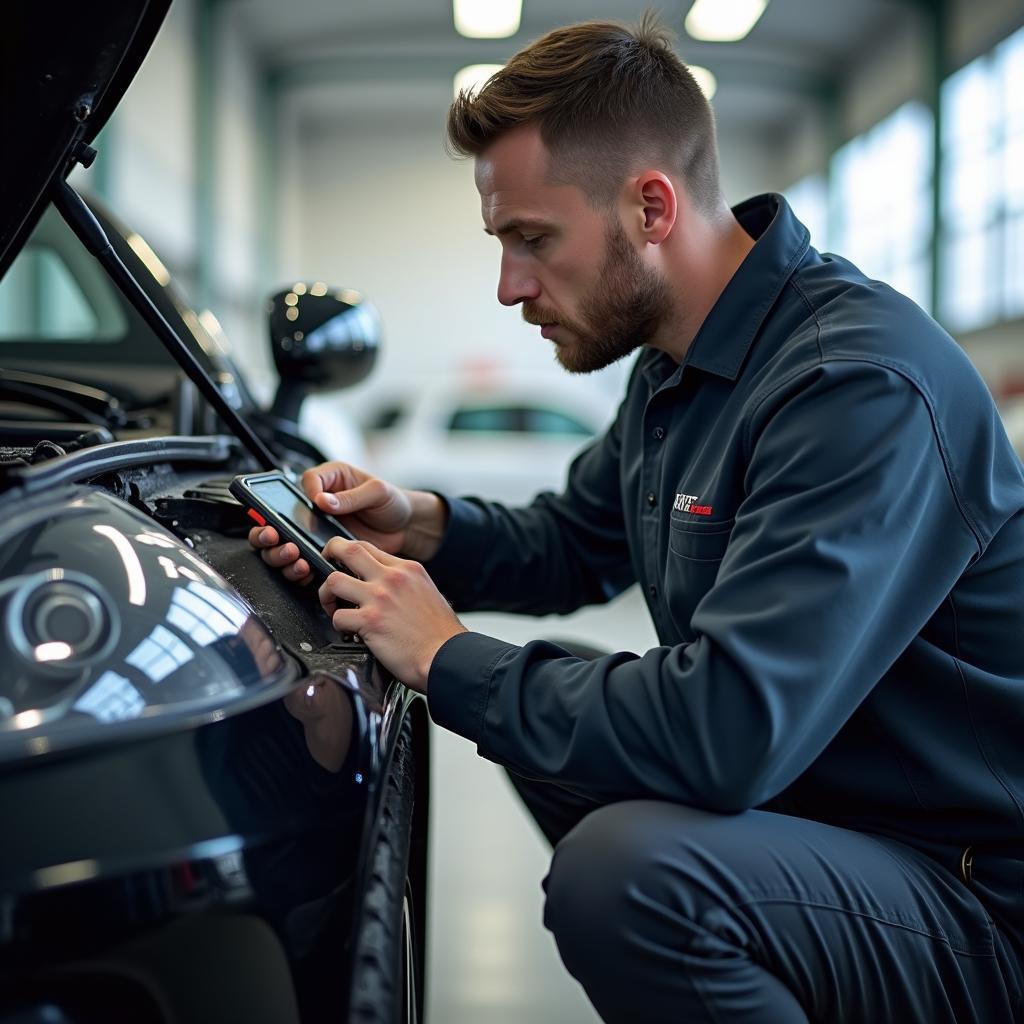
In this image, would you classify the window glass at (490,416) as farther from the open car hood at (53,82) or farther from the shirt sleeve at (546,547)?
the open car hood at (53,82)

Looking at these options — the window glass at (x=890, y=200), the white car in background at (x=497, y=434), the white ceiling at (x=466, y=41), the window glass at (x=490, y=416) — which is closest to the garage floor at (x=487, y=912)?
the white car in background at (x=497, y=434)

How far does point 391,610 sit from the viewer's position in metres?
1.22

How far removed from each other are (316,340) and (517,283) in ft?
2.31

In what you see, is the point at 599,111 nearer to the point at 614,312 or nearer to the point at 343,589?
the point at 614,312

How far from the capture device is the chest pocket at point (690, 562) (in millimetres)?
1338

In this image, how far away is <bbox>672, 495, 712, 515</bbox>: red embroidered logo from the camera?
4.43ft

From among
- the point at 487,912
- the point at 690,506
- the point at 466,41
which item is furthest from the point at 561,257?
the point at 466,41

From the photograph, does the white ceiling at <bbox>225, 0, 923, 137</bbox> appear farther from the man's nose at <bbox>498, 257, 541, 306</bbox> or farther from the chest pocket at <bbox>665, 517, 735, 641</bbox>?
the chest pocket at <bbox>665, 517, 735, 641</bbox>

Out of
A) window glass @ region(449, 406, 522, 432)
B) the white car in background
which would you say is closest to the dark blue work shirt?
the white car in background

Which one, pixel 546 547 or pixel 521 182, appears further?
pixel 546 547

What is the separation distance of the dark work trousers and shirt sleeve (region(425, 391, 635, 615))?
2.45ft

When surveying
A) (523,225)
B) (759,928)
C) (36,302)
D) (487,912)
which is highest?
(36,302)

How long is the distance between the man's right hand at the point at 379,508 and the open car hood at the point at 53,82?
0.52 m

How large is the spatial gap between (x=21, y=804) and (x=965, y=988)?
0.95 metres
